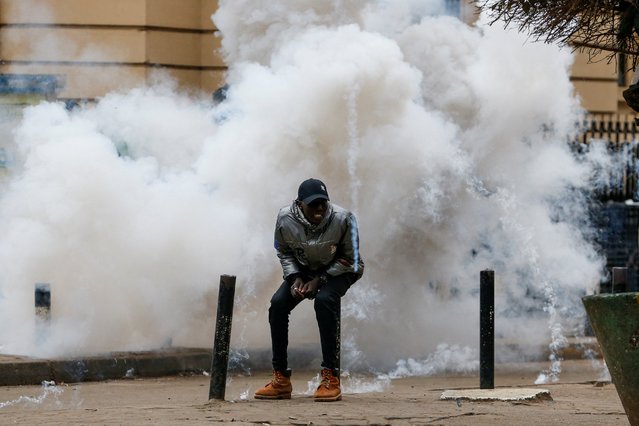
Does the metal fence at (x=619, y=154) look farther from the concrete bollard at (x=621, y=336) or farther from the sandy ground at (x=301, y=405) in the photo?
the concrete bollard at (x=621, y=336)

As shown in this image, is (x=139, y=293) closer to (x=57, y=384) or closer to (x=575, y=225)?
(x=57, y=384)

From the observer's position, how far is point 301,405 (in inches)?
326

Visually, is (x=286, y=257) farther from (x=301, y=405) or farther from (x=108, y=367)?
(x=108, y=367)

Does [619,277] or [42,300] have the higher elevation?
[619,277]

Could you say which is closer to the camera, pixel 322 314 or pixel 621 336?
pixel 621 336

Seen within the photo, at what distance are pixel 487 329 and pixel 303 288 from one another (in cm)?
202

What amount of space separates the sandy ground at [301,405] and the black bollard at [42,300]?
3.23 feet

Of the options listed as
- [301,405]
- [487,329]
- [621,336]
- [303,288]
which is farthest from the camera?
[487,329]

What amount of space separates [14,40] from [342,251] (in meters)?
9.06

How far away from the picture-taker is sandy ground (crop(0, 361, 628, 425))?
7.67m

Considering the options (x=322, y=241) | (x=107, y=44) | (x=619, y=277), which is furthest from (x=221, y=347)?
(x=107, y=44)

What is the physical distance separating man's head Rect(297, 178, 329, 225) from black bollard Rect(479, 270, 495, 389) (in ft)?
6.51

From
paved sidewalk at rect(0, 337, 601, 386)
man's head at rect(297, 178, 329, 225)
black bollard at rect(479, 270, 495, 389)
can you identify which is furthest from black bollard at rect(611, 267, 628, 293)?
man's head at rect(297, 178, 329, 225)

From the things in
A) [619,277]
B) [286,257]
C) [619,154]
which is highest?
[619,154]
